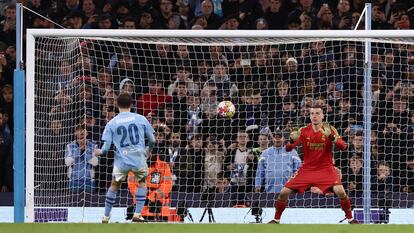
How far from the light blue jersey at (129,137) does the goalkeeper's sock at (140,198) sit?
239 mm

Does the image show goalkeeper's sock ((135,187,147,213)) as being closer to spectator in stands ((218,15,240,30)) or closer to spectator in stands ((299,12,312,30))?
spectator in stands ((218,15,240,30))

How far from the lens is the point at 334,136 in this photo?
444 inches

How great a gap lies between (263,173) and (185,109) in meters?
1.15

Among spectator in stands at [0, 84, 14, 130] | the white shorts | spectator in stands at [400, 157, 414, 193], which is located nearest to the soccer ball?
the white shorts

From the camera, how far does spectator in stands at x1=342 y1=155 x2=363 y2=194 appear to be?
1188cm

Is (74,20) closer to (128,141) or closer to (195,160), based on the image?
(195,160)

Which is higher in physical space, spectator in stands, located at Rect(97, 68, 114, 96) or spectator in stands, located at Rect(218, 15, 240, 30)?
spectator in stands, located at Rect(218, 15, 240, 30)

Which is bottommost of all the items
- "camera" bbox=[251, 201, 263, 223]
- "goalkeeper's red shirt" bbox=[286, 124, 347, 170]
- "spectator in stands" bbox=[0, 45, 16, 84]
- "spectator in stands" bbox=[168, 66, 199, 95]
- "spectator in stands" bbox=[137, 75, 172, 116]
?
"camera" bbox=[251, 201, 263, 223]

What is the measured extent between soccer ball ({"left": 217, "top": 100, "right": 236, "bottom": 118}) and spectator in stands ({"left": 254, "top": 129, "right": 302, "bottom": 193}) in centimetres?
60

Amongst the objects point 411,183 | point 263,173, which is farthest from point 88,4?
point 411,183

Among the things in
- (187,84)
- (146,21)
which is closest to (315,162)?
(187,84)

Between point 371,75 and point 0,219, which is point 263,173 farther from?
point 0,219

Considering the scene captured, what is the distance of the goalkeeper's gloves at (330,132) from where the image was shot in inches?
444

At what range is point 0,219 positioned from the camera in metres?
11.4
